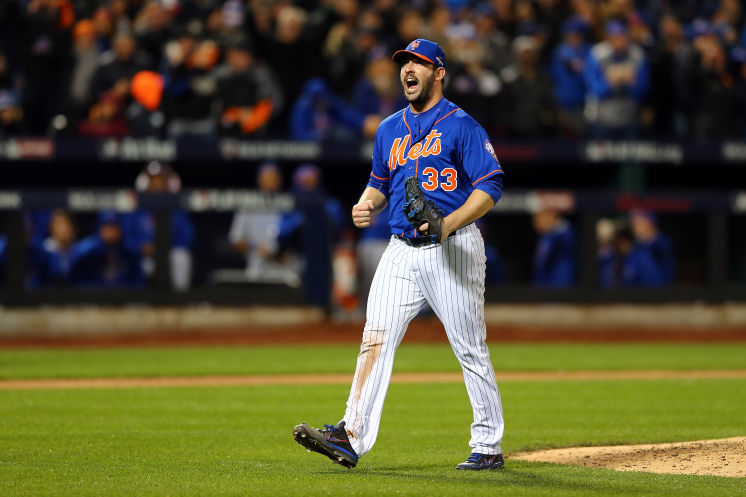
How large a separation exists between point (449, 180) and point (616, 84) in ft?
30.2

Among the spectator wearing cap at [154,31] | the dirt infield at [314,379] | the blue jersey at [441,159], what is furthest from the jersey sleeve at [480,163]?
the spectator wearing cap at [154,31]

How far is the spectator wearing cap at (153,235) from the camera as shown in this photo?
13.4 meters

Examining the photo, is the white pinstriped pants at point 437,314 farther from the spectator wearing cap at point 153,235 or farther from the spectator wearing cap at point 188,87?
the spectator wearing cap at point 188,87

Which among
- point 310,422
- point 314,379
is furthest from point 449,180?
point 314,379

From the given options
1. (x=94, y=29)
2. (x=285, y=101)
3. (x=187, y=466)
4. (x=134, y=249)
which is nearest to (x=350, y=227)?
(x=285, y=101)

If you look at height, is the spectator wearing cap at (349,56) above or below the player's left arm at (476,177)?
above

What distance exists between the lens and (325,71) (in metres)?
14.4

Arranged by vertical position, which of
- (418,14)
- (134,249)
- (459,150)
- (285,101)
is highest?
(418,14)

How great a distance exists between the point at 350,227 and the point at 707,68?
4.90 meters

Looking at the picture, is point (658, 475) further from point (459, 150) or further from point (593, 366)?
point (593, 366)

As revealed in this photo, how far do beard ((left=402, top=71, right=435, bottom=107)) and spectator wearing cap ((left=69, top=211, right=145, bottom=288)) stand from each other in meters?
8.38

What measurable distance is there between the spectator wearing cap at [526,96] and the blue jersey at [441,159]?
8.75m

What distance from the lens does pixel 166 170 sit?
13.7 meters

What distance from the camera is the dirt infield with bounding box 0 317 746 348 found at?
13141 millimetres
